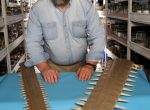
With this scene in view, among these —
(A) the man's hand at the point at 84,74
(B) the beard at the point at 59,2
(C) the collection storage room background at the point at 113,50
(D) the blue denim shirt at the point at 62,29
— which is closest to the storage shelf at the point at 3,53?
(C) the collection storage room background at the point at 113,50

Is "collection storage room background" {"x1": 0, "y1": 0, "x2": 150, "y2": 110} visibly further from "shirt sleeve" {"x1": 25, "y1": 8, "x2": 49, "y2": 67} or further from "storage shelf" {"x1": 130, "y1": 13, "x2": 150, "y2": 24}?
"shirt sleeve" {"x1": 25, "y1": 8, "x2": 49, "y2": 67}

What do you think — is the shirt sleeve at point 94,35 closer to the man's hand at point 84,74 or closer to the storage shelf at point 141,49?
the man's hand at point 84,74

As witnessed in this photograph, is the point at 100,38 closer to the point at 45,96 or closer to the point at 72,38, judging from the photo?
the point at 72,38

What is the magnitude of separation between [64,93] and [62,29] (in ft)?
2.42

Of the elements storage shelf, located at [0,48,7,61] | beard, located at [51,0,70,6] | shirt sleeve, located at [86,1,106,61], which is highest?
beard, located at [51,0,70,6]

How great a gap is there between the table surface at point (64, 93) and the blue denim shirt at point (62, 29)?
437mm

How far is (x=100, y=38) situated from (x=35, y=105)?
0.94 metres

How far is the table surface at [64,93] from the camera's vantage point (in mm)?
1070

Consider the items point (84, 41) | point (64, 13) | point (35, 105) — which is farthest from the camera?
point (84, 41)

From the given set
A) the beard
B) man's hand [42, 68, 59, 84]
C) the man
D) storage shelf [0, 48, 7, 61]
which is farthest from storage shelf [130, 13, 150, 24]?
storage shelf [0, 48, 7, 61]

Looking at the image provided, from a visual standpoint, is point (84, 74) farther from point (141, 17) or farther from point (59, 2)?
point (141, 17)

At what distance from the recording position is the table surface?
1.07 meters

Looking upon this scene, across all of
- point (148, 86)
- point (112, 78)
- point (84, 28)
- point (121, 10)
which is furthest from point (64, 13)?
point (121, 10)

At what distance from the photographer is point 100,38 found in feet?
6.14
